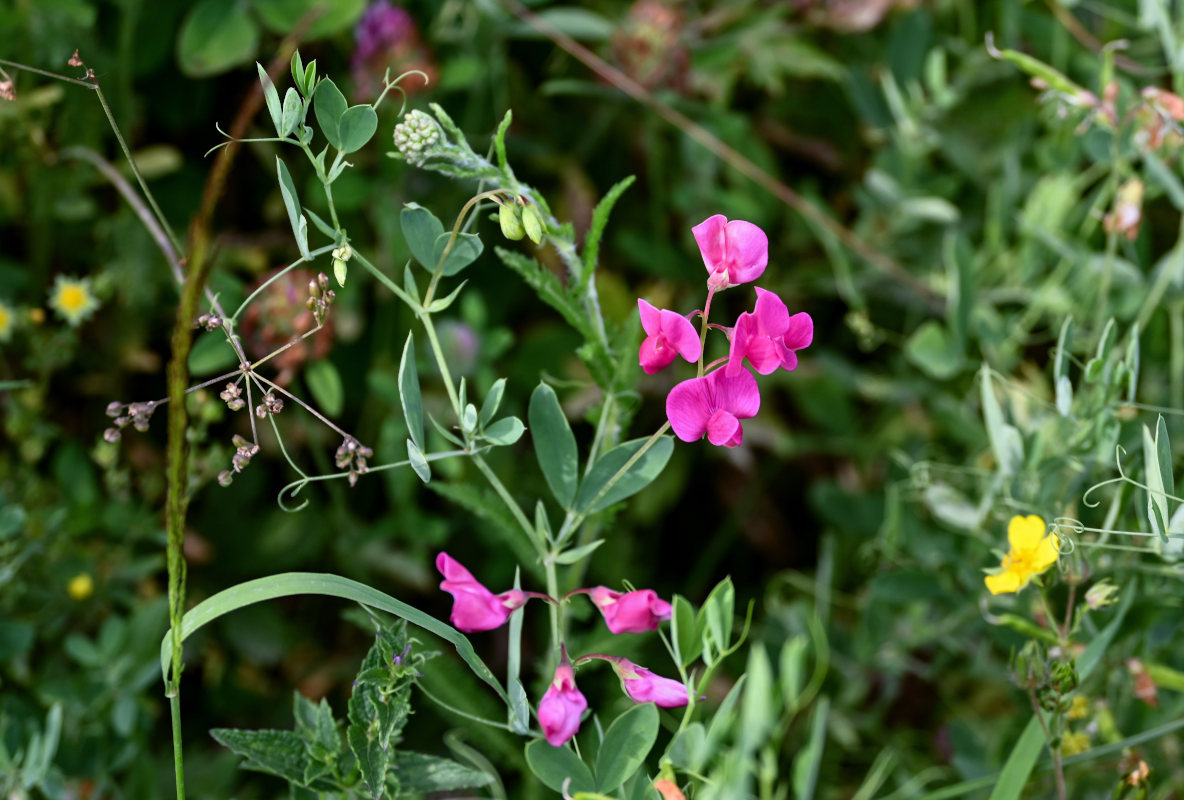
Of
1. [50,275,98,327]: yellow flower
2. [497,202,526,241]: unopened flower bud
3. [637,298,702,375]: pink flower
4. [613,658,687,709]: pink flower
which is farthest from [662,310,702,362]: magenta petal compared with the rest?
[50,275,98,327]: yellow flower

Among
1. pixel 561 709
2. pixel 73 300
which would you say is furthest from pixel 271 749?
pixel 73 300

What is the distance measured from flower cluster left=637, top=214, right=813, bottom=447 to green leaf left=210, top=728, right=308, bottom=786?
15.0 inches

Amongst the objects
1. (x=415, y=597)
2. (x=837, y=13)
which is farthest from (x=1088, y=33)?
→ (x=415, y=597)

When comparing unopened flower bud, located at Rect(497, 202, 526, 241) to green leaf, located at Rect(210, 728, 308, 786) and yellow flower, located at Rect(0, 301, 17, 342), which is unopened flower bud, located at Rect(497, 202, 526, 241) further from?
yellow flower, located at Rect(0, 301, 17, 342)

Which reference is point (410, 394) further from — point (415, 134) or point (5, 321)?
point (5, 321)

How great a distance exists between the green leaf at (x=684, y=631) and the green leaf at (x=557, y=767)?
4.1 inches

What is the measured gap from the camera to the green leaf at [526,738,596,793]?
712mm

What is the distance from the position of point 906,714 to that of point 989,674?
25cm

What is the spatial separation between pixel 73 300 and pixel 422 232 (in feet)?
2.31

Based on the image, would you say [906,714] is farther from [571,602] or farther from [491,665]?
[571,602]

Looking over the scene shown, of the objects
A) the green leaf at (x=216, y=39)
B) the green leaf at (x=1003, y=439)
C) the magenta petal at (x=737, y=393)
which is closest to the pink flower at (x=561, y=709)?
the magenta petal at (x=737, y=393)

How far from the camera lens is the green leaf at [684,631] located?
739mm

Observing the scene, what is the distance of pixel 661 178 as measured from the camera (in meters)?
1.65

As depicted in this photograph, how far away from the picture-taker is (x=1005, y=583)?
30.6 inches
